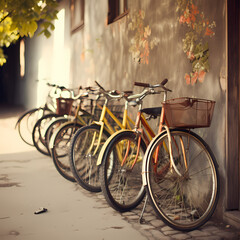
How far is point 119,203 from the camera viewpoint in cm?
426

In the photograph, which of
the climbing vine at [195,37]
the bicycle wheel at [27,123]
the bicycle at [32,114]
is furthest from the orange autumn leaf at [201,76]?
the bicycle wheel at [27,123]

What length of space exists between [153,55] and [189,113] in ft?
6.48

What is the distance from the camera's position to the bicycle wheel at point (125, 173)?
13.4 ft

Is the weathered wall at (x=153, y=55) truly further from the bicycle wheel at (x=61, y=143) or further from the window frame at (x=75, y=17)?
the bicycle wheel at (x=61, y=143)

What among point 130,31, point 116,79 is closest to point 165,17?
point 130,31

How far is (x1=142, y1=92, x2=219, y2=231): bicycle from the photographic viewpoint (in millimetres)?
3639

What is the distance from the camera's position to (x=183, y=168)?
4305mm

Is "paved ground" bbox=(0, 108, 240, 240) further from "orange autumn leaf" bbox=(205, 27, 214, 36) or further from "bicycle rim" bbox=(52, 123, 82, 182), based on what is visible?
"orange autumn leaf" bbox=(205, 27, 214, 36)

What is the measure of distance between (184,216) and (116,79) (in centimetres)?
328

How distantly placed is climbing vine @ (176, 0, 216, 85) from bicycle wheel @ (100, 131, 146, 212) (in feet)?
3.24

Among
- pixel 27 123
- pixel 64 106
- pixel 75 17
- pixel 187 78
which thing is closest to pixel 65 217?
pixel 187 78

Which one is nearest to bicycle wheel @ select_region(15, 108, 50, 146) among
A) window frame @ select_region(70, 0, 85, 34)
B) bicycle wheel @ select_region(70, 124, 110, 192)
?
window frame @ select_region(70, 0, 85, 34)

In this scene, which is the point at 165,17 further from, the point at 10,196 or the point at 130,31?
the point at 10,196

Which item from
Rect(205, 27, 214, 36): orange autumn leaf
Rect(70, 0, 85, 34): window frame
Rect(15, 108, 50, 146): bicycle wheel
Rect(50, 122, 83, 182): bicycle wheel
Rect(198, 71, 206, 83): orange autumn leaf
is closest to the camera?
Rect(205, 27, 214, 36): orange autumn leaf
